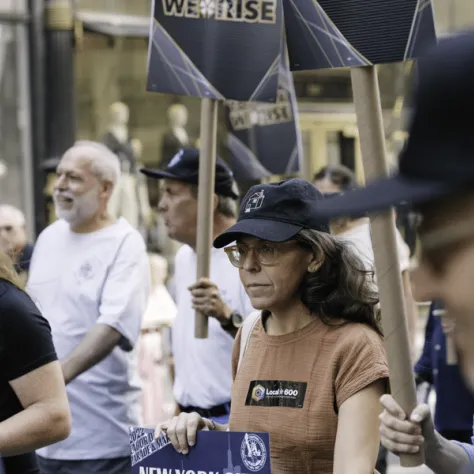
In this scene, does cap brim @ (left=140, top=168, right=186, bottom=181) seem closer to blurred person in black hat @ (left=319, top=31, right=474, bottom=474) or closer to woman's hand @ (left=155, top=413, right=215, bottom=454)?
woman's hand @ (left=155, top=413, right=215, bottom=454)

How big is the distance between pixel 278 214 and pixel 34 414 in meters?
0.94

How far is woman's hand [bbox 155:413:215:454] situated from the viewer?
10.5 ft

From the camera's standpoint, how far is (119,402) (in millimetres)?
5543

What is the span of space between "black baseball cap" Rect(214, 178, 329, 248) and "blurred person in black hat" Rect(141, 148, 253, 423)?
1340 mm

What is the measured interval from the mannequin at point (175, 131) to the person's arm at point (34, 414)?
1071 cm

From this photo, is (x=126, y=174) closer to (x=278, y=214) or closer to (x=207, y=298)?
(x=207, y=298)

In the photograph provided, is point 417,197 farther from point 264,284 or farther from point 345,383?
point 264,284

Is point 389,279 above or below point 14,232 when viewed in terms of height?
above

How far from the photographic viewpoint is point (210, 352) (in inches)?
203

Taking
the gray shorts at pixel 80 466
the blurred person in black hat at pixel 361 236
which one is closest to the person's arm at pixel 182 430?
the blurred person in black hat at pixel 361 236

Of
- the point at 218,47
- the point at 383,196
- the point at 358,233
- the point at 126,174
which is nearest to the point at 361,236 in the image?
the point at 358,233

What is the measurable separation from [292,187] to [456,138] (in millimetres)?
2065

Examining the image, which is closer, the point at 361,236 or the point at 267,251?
the point at 267,251

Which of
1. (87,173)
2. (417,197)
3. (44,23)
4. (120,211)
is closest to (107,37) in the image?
(44,23)
